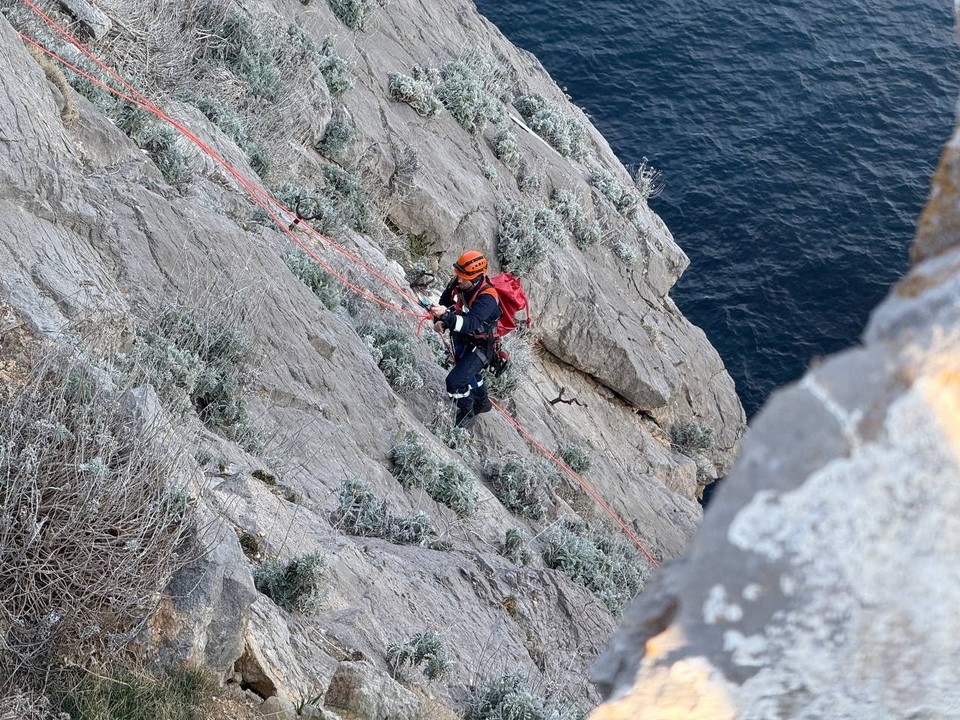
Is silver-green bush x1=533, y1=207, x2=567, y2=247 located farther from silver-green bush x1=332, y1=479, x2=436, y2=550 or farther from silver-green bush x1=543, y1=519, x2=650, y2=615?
silver-green bush x1=332, y1=479, x2=436, y2=550

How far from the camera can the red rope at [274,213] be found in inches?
377

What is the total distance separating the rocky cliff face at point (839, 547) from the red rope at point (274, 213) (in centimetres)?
840

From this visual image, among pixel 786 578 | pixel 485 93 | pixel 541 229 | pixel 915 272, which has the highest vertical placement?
pixel 915 272

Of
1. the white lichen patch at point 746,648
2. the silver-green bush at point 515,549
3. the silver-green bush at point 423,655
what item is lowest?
the silver-green bush at point 515,549

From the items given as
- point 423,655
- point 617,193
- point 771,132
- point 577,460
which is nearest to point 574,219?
point 617,193

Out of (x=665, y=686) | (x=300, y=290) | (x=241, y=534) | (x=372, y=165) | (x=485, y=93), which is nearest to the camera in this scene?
(x=665, y=686)

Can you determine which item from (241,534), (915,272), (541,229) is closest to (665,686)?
(915,272)

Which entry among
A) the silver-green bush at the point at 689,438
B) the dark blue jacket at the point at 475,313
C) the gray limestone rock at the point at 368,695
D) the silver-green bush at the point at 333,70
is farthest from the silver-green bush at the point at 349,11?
the gray limestone rock at the point at 368,695

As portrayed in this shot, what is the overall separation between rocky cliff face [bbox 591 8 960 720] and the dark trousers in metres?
8.66

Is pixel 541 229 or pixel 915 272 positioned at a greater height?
pixel 915 272

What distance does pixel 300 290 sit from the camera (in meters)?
9.28

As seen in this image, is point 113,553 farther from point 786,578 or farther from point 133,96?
point 133,96

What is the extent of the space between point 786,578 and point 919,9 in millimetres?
36690

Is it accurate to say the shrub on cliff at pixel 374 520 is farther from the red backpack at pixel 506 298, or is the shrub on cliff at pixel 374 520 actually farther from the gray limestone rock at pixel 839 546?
the gray limestone rock at pixel 839 546
